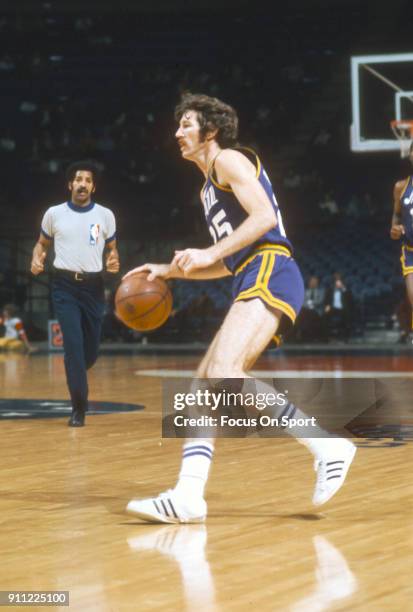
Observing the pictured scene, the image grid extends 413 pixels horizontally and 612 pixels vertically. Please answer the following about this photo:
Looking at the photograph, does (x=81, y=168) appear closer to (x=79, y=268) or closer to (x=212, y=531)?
(x=79, y=268)

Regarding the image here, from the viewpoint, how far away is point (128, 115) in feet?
87.8

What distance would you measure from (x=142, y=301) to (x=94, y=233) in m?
3.60

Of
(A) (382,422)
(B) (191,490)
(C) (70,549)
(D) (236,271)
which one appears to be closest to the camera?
(C) (70,549)

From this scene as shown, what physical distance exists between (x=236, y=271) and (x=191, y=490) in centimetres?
97

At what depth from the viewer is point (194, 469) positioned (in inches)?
176

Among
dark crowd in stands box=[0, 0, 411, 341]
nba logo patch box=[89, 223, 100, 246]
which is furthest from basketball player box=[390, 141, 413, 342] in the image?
dark crowd in stands box=[0, 0, 411, 341]

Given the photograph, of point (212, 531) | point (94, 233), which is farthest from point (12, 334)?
point (212, 531)

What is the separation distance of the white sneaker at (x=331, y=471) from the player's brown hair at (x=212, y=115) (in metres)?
1.43

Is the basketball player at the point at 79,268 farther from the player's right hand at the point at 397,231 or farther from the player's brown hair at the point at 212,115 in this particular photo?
the player's brown hair at the point at 212,115

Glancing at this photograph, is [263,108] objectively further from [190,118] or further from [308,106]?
[190,118]

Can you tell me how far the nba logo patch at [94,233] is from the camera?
8.41 metres

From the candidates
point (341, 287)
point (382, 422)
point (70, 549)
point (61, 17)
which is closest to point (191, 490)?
point (70, 549)

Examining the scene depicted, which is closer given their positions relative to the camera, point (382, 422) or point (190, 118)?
point (190, 118)

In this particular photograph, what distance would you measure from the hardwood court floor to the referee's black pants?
65 centimetres
